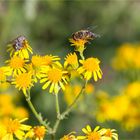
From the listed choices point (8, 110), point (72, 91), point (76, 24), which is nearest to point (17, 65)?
point (72, 91)

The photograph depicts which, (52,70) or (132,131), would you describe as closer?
(52,70)

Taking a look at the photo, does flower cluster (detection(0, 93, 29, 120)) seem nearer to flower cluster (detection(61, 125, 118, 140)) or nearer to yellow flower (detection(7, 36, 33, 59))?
yellow flower (detection(7, 36, 33, 59))

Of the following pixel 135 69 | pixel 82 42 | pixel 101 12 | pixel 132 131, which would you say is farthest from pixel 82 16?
pixel 82 42

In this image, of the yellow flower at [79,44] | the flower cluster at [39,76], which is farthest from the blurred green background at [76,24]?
the flower cluster at [39,76]

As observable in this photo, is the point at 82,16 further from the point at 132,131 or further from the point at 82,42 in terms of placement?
the point at 82,42

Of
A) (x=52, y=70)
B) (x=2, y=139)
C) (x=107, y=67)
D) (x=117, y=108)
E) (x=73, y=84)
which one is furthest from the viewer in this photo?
(x=107, y=67)

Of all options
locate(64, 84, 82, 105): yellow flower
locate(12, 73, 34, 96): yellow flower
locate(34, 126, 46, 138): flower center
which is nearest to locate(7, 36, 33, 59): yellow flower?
locate(12, 73, 34, 96): yellow flower

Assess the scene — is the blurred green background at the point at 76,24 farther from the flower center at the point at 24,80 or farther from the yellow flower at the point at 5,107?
the flower center at the point at 24,80
